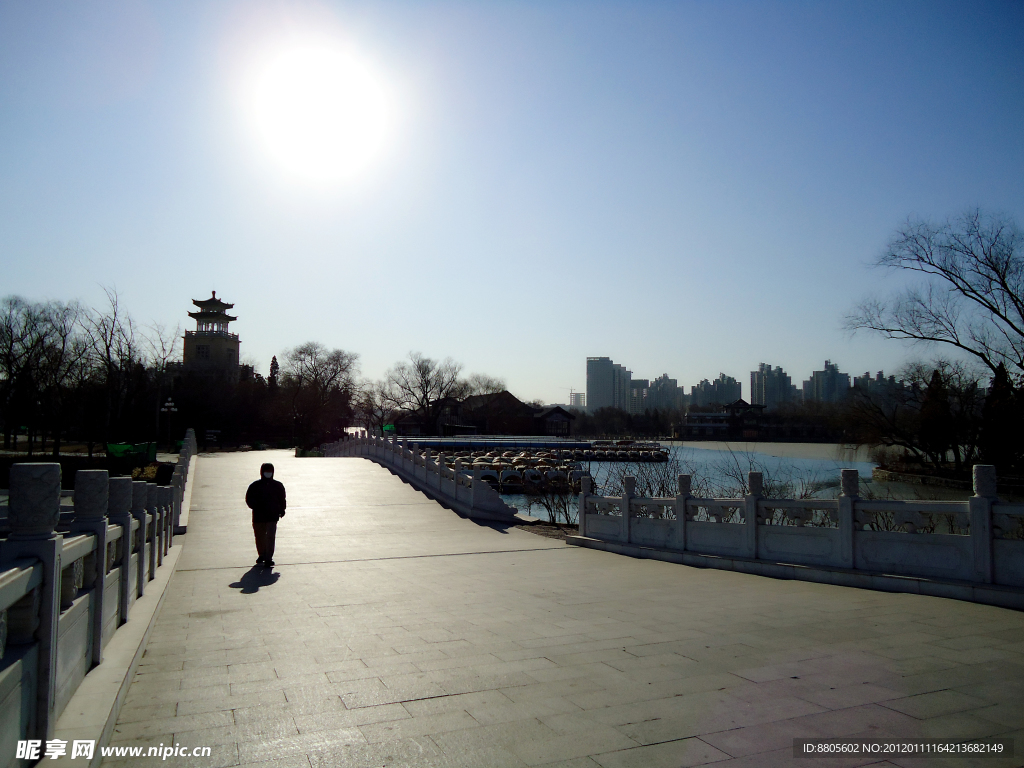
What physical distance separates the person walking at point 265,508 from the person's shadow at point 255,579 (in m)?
0.25

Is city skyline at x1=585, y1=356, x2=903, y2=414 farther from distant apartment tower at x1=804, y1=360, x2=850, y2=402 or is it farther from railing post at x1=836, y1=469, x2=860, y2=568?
railing post at x1=836, y1=469, x2=860, y2=568

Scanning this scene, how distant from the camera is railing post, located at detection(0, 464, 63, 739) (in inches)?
117

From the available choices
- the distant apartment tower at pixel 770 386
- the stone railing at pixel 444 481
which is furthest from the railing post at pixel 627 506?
the distant apartment tower at pixel 770 386

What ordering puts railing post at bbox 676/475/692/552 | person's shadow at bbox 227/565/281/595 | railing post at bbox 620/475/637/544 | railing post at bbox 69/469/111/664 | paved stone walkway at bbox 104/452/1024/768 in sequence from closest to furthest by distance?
paved stone walkway at bbox 104/452/1024/768 < railing post at bbox 69/469/111/664 < person's shadow at bbox 227/565/281/595 < railing post at bbox 676/475/692/552 < railing post at bbox 620/475/637/544

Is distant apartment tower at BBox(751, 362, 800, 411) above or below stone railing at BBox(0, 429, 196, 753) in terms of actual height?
above

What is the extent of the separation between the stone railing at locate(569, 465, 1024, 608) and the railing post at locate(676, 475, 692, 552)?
2 cm

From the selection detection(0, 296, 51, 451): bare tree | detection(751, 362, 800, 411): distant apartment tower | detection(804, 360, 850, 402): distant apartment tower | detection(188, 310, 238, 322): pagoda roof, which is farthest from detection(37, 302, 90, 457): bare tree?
detection(751, 362, 800, 411): distant apartment tower

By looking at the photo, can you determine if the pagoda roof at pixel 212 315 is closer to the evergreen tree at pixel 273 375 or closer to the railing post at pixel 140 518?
the evergreen tree at pixel 273 375

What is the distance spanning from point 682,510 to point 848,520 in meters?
2.88

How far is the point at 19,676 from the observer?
2.76m

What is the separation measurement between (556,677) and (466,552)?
27.0 ft

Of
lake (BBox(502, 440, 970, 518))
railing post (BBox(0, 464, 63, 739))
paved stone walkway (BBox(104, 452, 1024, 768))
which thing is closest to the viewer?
railing post (BBox(0, 464, 63, 739))

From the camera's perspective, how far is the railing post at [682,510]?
36.3 ft

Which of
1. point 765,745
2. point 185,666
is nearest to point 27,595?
point 185,666
